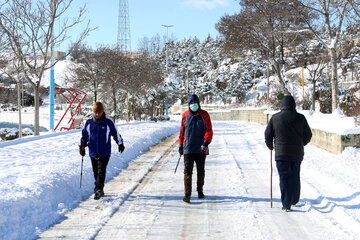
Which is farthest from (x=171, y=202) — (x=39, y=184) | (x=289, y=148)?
(x=39, y=184)

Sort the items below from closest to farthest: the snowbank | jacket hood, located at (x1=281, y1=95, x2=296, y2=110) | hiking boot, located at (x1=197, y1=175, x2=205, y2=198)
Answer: the snowbank < jacket hood, located at (x1=281, y1=95, x2=296, y2=110) < hiking boot, located at (x1=197, y1=175, x2=205, y2=198)

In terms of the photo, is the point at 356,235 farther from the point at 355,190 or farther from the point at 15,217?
the point at 15,217

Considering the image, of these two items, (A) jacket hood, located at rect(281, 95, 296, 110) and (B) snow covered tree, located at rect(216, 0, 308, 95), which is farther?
(B) snow covered tree, located at rect(216, 0, 308, 95)

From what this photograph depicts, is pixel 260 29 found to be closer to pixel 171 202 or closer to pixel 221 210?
pixel 171 202

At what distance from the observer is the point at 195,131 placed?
6.11m

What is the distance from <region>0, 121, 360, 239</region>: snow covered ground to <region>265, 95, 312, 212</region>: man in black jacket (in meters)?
0.30

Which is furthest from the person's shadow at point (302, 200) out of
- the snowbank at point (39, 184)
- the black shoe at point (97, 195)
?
the snowbank at point (39, 184)

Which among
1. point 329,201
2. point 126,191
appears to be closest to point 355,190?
point 329,201

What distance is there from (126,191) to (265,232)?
10.1 feet

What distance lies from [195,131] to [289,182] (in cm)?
172

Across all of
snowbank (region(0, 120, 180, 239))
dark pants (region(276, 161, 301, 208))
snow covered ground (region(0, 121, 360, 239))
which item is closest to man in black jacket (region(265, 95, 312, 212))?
dark pants (region(276, 161, 301, 208))

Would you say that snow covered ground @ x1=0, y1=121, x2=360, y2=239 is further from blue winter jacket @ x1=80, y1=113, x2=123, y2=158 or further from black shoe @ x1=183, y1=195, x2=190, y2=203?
blue winter jacket @ x1=80, y1=113, x2=123, y2=158

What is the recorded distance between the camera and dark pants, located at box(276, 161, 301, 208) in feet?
17.7

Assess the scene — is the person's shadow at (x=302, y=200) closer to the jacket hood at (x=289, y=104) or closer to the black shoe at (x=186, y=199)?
the black shoe at (x=186, y=199)
